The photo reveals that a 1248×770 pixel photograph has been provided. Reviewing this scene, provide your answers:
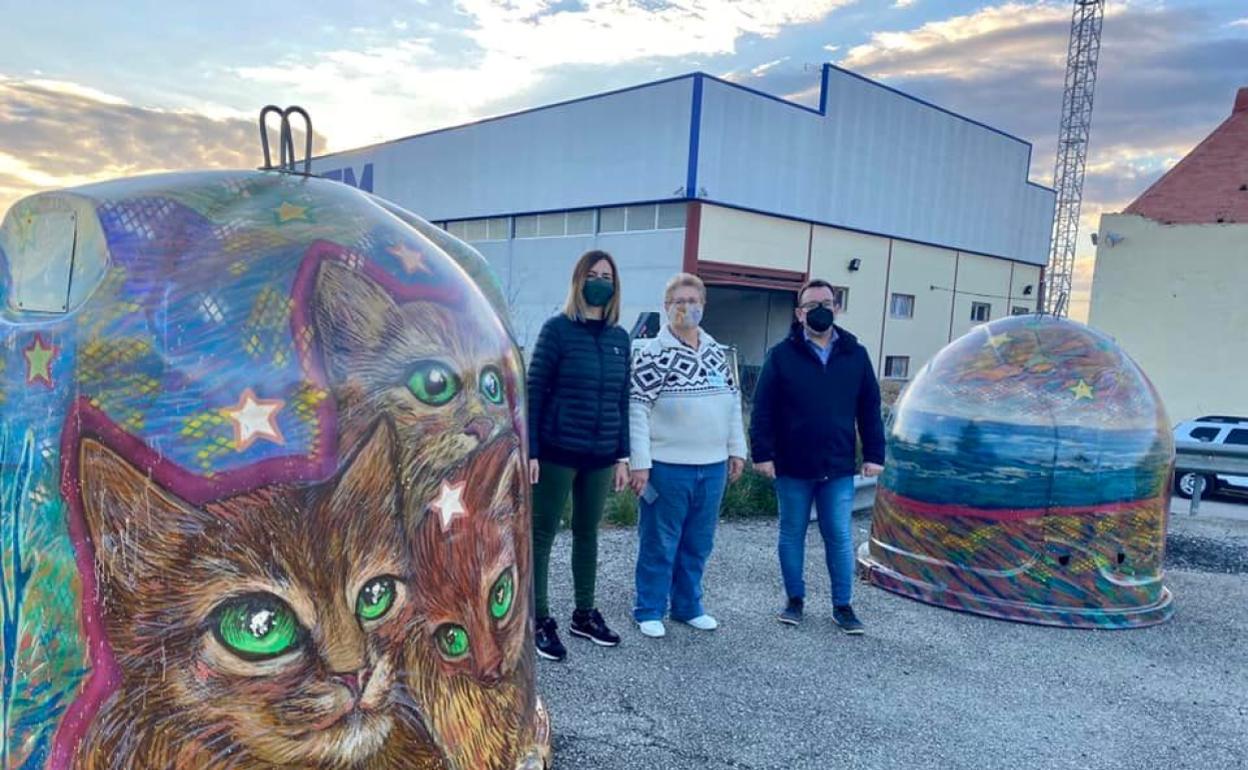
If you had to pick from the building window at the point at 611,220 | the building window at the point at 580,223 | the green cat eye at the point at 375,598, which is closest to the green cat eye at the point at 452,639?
the green cat eye at the point at 375,598

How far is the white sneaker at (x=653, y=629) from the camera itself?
15.0ft

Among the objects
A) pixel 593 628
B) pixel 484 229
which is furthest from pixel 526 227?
pixel 593 628

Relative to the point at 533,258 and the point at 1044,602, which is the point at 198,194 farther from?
the point at 533,258

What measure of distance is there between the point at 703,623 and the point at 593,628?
2.30ft

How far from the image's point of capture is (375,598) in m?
1.80

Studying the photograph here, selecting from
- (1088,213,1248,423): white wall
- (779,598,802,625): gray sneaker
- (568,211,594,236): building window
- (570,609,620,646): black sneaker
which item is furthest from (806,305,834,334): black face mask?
(568,211,594,236): building window

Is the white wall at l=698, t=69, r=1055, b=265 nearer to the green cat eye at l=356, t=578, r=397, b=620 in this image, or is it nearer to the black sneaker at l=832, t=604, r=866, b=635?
the black sneaker at l=832, t=604, r=866, b=635

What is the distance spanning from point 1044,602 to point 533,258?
23.5 meters

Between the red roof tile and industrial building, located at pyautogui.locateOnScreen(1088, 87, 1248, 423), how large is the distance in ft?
0.06

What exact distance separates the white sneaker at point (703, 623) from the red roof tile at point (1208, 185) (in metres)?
15.7

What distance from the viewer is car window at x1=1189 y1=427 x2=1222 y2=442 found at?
1237 cm

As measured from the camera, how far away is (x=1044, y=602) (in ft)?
17.2

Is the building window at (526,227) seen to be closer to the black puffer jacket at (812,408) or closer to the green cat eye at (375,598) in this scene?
the black puffer jacket at (812,408)

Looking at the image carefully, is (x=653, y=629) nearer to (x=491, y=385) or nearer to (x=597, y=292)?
(x=597, y=292)
